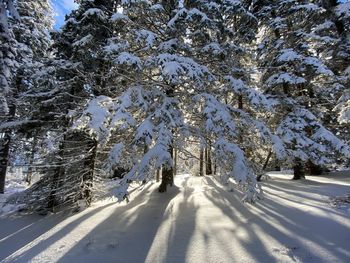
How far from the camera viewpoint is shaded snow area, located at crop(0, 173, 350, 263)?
5574mm

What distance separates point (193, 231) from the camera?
6.89 meters

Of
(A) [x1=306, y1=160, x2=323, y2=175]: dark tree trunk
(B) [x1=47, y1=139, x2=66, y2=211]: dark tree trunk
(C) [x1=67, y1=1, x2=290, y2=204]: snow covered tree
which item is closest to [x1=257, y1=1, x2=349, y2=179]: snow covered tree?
(C) [x1=67, y1=1, x2=290, y2=204]: snow covered tree

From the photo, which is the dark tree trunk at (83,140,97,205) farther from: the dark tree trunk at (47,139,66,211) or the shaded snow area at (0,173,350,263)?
the dark tree trunk at (47,139,66,211)

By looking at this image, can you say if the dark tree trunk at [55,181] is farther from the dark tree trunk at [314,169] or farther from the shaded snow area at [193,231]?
the dark tree trunk at [314,169]

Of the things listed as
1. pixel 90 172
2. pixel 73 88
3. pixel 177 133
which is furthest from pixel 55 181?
pixel 177 133

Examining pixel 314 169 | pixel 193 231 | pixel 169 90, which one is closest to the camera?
pixel 193 231

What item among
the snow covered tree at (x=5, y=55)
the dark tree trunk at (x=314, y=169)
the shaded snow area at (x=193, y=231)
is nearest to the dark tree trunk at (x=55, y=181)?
the shaded snow area at (x=193, y=231)

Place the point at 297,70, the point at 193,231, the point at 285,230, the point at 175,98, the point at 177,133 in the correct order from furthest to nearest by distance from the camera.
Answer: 1. the point at 297,70
2. the point at 175,98
3. the point at 177,133
4. the point at 193,231
5. the point at 285,230

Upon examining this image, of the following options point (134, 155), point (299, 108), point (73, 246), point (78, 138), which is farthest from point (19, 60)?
point (299, 108)

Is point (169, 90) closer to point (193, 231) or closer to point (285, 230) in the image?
point (193, 231)

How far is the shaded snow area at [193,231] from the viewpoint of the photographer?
557cm

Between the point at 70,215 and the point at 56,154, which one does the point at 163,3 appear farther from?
the point at 70,215

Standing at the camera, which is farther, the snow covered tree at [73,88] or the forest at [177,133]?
the snow covered tree at [73,88]

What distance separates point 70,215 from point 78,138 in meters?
3.31
